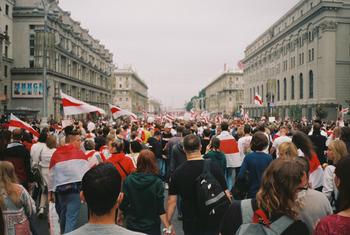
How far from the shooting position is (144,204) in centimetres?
514

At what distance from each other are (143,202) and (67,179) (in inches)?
91.1

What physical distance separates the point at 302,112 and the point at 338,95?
829 cm

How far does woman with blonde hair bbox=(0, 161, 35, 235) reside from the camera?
4.59 meters

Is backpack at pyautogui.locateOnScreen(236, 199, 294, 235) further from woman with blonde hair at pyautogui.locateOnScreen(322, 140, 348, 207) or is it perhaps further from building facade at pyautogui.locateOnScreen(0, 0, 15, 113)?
building facade at pyautogui.locateOnScreen(0, 0, 15, 113)

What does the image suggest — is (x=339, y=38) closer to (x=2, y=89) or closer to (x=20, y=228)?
(x=2, y=89)

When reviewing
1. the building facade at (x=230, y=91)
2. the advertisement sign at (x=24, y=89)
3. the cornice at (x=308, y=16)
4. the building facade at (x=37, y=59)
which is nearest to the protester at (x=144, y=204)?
the building facade at (x=37, y=59)

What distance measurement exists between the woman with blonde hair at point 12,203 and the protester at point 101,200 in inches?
90.8

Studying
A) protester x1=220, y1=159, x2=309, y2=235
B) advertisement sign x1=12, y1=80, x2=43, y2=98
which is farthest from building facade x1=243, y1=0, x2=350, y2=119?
protester x1=220, y1=159, x2=309, y2=235

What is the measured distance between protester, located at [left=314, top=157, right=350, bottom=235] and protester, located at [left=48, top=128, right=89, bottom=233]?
494cm

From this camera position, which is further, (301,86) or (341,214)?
(301,86)

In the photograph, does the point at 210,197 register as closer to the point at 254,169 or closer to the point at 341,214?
the point at 254,169

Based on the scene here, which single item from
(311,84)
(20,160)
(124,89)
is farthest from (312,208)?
(124,89)

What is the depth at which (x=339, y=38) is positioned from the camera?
179ft

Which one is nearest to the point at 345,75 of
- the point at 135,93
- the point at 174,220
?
the point at 174,220
